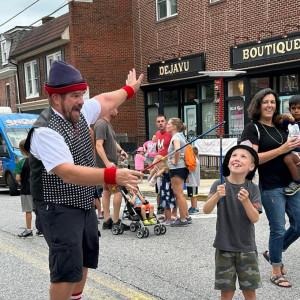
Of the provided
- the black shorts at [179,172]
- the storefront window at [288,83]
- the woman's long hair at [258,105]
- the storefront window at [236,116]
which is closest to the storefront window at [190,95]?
the storefront window at [236,116]

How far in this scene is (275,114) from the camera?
183 inches

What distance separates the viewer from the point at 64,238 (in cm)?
309

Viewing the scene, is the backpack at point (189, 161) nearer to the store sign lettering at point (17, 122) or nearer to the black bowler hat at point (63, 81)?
the black bowler hat at point (63, 81)

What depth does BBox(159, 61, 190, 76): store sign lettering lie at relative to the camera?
18.1 m

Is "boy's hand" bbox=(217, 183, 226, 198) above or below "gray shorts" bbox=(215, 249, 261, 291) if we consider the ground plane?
above

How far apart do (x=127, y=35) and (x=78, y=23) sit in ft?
7.83

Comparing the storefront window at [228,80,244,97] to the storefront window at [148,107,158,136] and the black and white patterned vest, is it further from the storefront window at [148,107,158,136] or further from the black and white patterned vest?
the black and white patterned vest

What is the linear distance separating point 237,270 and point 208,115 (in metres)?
14.6

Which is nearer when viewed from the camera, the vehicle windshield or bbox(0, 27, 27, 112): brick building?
the vehicle windshield

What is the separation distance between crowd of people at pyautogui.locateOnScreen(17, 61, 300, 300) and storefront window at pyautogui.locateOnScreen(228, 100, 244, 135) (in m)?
11.7

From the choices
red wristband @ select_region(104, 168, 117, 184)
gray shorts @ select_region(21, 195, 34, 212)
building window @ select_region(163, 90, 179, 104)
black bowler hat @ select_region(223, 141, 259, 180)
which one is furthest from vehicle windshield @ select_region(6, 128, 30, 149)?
red wristband @ select_region(104, 168, 117, 184)

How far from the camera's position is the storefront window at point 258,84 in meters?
15.7

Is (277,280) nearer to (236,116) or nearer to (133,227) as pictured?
(133,227)

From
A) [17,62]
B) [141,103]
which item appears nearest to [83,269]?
[141,103]
